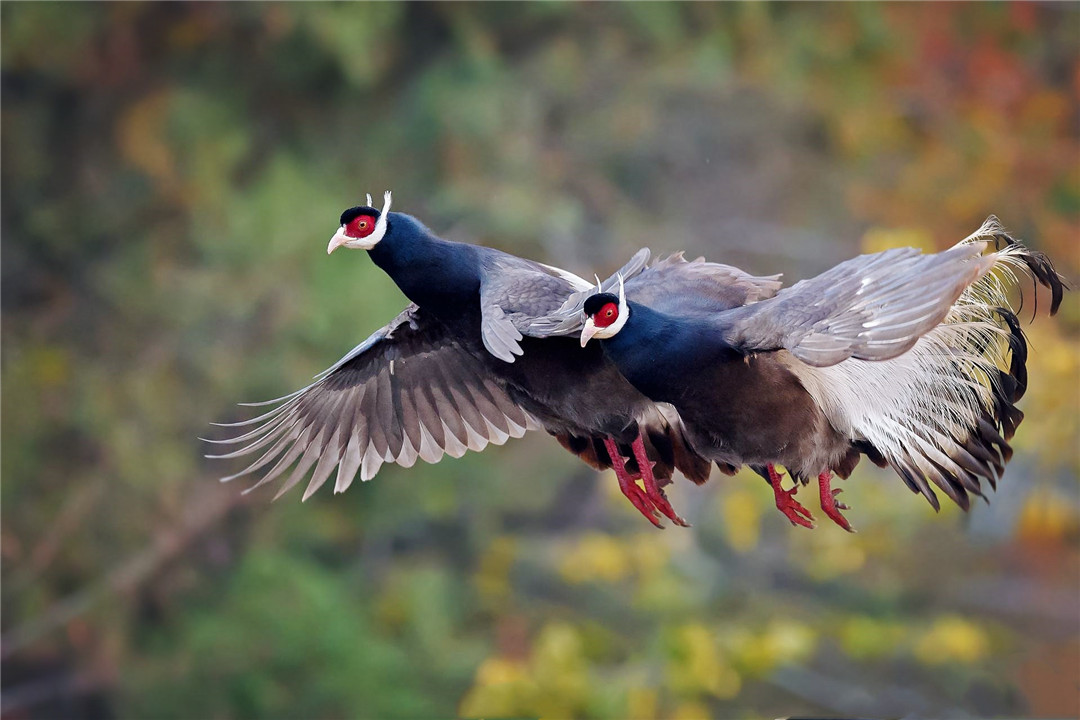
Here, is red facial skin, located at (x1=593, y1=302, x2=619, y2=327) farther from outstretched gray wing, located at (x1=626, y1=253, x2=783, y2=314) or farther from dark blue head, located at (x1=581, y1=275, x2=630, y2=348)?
outstretched gray wing, located at (x1=626, y1=253, x2=783, y2=314)

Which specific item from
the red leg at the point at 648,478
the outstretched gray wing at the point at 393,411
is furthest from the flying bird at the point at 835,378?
the outstretched gray wing at the point at 393,411

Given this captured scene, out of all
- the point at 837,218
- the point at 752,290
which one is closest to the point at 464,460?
the point at 837,218

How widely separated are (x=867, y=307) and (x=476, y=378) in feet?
3.90

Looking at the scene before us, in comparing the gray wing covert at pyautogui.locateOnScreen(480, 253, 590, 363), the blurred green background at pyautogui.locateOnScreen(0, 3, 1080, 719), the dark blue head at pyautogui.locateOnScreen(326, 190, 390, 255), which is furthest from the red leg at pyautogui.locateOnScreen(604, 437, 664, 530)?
the blurred green background at pyautogui.locateOnScreen(0, 3, 1080, 719)

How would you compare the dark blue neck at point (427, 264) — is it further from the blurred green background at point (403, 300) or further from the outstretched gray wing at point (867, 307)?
the blurred green background at point (403, 300)

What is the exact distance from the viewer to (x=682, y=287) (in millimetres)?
2875

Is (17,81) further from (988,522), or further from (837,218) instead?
(988,522)

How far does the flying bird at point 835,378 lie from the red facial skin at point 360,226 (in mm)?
410

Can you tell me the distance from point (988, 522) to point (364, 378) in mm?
5051

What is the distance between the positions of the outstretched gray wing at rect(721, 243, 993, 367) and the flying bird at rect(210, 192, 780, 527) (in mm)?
385

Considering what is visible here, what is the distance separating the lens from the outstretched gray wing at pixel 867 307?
7.18 ft

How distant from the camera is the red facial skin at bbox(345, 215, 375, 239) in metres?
2.75

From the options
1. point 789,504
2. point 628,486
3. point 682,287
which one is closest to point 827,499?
point 789,504

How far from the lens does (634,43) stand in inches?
301
